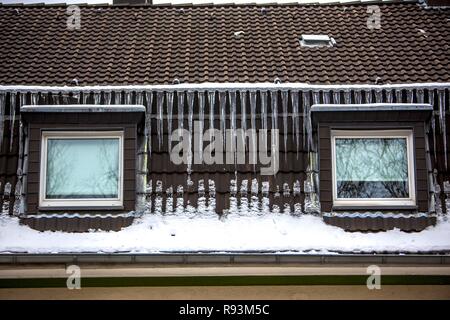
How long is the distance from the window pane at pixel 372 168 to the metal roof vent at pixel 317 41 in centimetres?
184

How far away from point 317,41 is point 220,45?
135cm

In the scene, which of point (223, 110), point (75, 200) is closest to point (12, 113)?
point (75, 200)

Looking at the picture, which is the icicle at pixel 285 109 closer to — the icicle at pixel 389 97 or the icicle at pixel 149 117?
the icicle at pixel 389 97

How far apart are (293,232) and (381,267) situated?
1.02 meters

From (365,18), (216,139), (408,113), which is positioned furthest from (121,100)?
(365,18)

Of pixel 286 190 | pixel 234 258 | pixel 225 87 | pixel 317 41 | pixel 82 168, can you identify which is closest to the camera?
pixel 234 258

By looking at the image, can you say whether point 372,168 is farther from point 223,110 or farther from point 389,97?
point 223,110

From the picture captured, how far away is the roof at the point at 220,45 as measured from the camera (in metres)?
8.49

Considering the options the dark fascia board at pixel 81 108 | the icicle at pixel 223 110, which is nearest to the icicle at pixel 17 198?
the dark fascia board at pixel 81 108

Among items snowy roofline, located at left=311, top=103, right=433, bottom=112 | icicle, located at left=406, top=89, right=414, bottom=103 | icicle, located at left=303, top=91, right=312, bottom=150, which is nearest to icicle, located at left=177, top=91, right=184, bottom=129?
icicle, located at left=303, top=91, right=312, bottom=150

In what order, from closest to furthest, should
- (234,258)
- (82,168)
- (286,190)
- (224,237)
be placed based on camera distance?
1. (234,258)
2. (224,237)
3. (286,190)
4. (82,168)

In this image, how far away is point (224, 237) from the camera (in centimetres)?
740

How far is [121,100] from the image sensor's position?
26.8 feet

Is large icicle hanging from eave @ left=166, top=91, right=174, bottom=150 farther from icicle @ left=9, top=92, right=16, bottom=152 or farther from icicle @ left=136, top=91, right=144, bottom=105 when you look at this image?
icicle @ left=9, top=92, right=16, bottom=152
